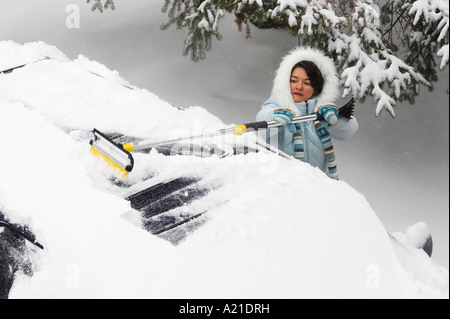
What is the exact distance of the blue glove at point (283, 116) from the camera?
3.21m

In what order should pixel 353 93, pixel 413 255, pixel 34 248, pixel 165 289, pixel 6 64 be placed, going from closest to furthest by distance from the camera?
pixel 165 289 → pixel 34 248 → pixel 413 255 → pixel 6 64 → pixel 353 93

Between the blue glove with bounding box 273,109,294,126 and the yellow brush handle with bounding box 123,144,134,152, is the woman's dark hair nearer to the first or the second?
the blue glove with bounding box 273,109,294,126

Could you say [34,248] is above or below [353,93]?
below

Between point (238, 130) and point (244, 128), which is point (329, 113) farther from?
point (238, 130)

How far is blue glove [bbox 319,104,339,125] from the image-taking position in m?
3.37

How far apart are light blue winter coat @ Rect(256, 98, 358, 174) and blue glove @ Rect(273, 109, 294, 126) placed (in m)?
0.21

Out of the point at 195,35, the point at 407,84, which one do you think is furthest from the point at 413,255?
the point at 195,35

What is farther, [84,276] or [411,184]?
[411,184]

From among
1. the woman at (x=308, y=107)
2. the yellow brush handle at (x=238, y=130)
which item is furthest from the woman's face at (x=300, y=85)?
the yellow brush handle at (x=238, y=130)

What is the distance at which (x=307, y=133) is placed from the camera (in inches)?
141

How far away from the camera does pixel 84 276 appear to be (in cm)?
168

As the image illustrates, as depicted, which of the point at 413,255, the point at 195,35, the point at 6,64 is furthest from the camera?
the point at 195,35

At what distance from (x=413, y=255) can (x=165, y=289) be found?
1343 mm
